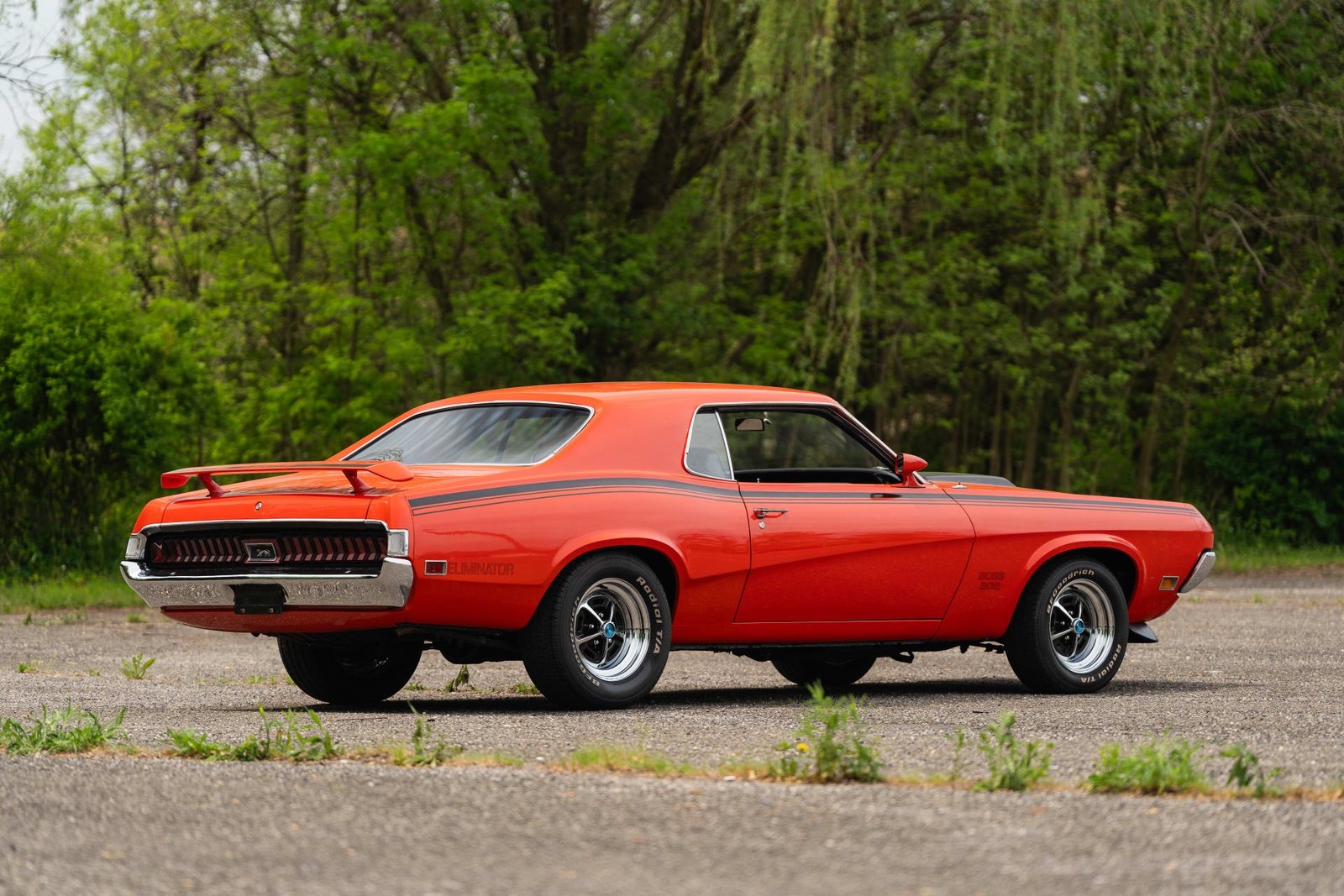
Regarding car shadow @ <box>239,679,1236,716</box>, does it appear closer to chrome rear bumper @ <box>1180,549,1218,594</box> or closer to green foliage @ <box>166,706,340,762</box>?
chrome rear bumper @ <box>1180,549,1218,594</box>

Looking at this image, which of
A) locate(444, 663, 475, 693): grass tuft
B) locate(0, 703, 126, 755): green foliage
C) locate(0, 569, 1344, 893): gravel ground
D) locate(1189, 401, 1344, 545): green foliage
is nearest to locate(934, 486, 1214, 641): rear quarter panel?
locate(0, 569, 1344, 893): gravel ground

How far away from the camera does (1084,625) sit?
10312 millimetres

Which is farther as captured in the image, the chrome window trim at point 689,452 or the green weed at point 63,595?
the green weed at point 63,595

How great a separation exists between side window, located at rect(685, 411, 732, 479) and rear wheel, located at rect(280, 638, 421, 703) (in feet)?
5.71

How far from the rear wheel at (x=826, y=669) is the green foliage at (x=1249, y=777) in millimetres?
4969

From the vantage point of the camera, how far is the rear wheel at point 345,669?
382 inches

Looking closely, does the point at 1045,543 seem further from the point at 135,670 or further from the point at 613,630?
the point at 135,670

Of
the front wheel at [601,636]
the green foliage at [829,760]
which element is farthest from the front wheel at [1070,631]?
the green foliage at [829,760]

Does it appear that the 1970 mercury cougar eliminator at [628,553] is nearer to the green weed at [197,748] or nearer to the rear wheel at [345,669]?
the rear wheel at [345,669]

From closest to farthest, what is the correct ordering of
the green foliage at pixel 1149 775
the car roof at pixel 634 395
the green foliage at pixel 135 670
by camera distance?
the green foliage at pixel 1149 775, the car roof at pixel 634 395, the green foliage at pixel 135 670

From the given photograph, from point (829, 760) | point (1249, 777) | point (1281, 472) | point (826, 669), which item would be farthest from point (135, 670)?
point (1281, 472)

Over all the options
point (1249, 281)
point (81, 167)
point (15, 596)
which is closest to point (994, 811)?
A: point (15, 596)

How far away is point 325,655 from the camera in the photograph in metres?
9.73

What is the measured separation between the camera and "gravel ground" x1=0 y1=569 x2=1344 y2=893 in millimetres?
4699
